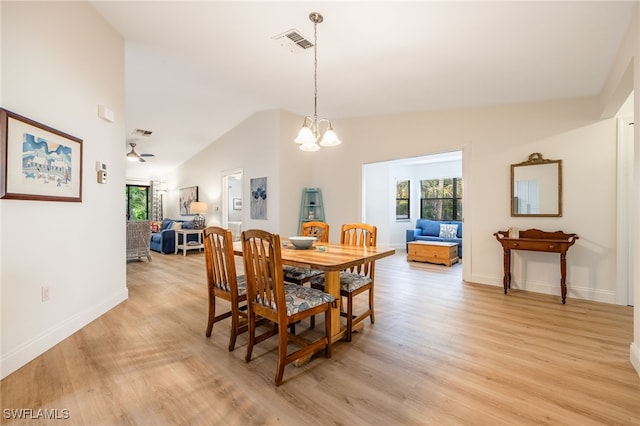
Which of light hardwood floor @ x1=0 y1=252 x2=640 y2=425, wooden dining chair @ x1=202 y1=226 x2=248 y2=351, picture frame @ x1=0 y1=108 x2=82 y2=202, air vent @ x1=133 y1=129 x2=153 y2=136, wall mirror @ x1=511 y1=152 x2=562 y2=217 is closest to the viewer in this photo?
light hardwood floor @ x1=0 y1=252 x2=640 y2=425

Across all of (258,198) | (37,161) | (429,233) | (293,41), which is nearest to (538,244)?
(429,233)

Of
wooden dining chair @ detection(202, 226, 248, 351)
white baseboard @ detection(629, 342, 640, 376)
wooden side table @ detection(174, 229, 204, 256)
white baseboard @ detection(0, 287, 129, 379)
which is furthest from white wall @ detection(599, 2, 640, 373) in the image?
wooden side table @ detection(174, 229, 204, 256)

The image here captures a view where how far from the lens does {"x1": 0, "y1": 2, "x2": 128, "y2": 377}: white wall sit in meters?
1.81

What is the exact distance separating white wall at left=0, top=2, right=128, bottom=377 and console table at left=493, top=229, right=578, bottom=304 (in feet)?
14.7

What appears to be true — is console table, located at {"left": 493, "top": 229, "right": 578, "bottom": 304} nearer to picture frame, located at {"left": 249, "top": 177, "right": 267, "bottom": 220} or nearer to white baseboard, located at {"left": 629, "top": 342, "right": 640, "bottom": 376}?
white baseboard, located at {"left": 629, "top": 342, "right": 640, "bottom": 376}

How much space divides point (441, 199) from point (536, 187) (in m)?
3.98

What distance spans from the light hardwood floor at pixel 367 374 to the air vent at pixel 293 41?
2768 millimetres

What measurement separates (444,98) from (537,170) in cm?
148

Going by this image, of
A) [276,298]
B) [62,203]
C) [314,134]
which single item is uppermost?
[314,134]

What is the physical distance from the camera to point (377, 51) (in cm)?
286

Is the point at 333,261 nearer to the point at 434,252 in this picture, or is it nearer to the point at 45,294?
the point at 45,294

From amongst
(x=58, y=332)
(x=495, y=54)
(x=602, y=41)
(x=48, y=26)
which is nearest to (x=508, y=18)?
(x=495, y=54)

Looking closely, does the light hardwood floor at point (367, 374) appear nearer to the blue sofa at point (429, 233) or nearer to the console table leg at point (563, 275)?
the console table leg at point (563, 275)

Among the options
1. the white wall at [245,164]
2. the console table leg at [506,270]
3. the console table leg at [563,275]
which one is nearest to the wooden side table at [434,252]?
the console table leg at [506,270]
